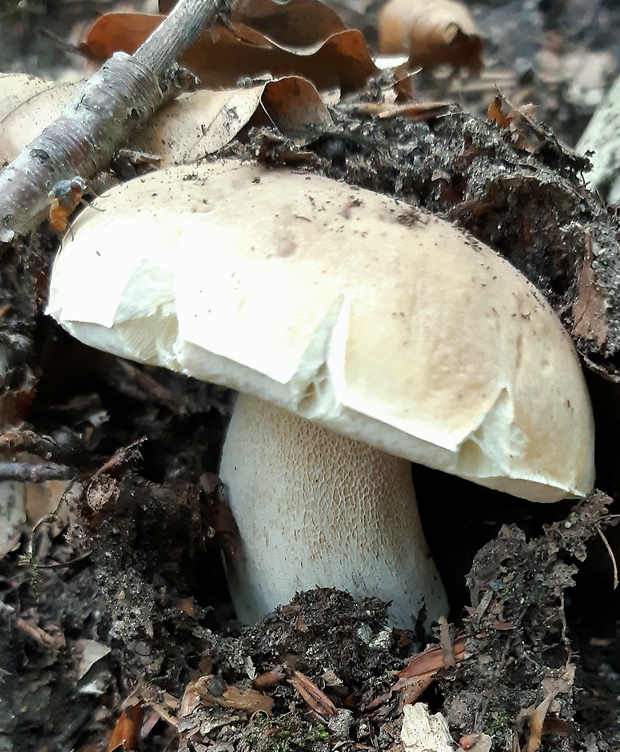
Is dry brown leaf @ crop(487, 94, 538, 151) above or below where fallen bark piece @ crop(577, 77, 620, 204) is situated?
above

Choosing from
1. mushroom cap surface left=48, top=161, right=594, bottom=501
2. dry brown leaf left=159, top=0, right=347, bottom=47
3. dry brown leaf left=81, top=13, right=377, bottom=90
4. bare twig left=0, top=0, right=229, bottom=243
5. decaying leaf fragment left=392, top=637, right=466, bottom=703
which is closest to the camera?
mushroom cap surface left=48, top=161, right=594, bottom=501

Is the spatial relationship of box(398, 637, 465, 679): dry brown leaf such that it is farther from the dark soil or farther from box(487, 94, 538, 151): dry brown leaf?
box(487, 94, 538, 151): dry brown leaf

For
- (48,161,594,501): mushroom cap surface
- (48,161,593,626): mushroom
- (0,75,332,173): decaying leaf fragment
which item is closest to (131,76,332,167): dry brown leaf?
(0,75,332,173): decaying leaf fragment

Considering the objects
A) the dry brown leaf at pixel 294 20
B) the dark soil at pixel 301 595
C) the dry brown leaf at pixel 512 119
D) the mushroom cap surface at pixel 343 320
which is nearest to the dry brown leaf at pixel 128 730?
the dark soil at pixel 301 595

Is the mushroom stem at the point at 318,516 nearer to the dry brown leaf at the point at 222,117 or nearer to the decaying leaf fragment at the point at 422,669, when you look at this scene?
the decaying leaf fragment at the point at 422,669

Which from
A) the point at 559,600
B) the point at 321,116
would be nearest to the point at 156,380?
the point at 321,116

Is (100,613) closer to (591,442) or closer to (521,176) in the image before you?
(591,442)
